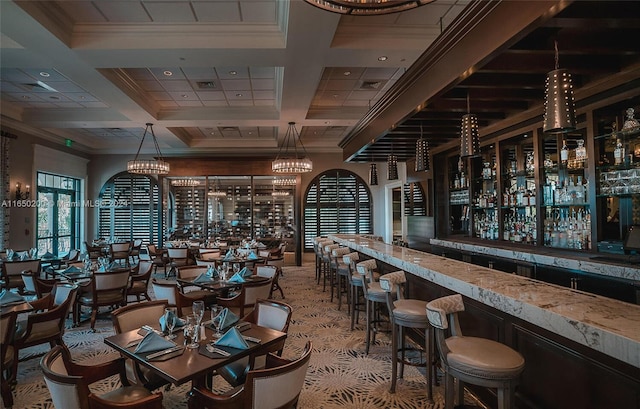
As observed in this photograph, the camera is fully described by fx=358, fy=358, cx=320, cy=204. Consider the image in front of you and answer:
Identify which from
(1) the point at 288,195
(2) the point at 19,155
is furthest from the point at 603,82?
(2) the point at 19,155

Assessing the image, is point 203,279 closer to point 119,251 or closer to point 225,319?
point 225,319

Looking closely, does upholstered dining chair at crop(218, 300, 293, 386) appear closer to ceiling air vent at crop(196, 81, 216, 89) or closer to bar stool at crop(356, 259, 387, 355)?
bar stool at crop(356, 259, 387, 355)

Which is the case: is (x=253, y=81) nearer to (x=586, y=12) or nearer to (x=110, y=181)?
(x=586, y=12)

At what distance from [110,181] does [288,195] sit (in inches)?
229

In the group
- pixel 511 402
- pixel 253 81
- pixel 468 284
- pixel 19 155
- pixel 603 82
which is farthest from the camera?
pixel 19 155

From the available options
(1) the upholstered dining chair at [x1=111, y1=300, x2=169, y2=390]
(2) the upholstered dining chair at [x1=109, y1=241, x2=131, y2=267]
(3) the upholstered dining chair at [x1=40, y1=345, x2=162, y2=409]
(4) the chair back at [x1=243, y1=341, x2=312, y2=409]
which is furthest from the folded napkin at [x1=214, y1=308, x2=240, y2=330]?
(2) the upholstered dining chair at [x1=109, y1=241, x2=131, y2=267]

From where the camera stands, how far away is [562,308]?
1.93 meters

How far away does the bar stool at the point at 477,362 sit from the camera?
76.3 inches

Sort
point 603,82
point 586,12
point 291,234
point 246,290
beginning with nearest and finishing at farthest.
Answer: point 586,12 → point 603,82 → point 246,290 → point 291,234

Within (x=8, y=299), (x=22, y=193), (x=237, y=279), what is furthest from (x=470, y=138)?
(x=22, y=193)

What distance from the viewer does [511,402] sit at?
6.40 feet

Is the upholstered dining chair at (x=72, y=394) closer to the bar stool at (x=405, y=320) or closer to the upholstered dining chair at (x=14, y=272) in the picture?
the bar stool at (x=405, y=320)

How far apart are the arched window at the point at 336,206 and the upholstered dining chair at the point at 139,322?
859cm

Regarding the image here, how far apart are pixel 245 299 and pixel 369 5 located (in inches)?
131
